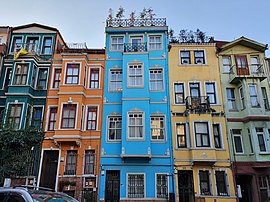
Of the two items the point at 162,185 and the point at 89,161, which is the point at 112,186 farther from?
the point at 162,185

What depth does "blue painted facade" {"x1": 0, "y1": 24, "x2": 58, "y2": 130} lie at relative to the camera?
1732 cm

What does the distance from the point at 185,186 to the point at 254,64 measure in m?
11.4

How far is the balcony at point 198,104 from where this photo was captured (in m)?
17.0

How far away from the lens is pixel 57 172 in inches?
637

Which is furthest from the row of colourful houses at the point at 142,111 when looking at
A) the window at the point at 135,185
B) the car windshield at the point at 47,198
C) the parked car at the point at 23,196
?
the parked car at the point at 23,196

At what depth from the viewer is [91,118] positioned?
1778 centimetres

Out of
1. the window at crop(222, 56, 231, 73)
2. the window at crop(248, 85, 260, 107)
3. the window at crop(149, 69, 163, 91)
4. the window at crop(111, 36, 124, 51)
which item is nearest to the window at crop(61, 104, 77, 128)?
the window at crop(111, 36, 124, 51)

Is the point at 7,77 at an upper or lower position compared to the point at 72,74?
upper

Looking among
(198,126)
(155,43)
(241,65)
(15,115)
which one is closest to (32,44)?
(15,115)

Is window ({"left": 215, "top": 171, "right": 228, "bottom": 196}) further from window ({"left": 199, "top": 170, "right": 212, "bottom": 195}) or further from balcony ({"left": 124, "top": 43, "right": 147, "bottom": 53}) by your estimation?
balcony ({"left": 124, "top": 43, "right": 147, "bottom": 53})

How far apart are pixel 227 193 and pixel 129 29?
589 inches

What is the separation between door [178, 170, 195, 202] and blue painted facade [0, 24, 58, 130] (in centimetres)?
1122

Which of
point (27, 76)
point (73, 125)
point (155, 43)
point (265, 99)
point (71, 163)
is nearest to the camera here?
point (71, 163)

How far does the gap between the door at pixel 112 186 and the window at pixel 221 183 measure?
6.96m
